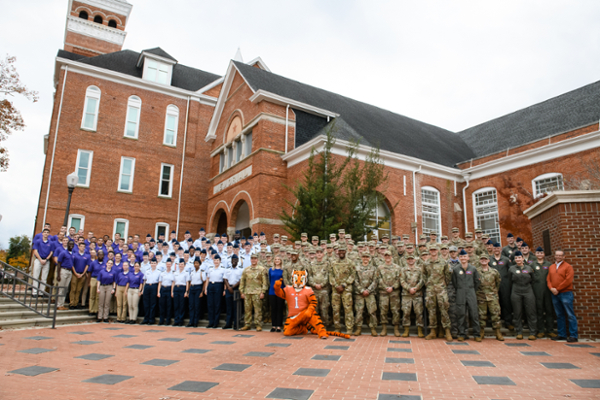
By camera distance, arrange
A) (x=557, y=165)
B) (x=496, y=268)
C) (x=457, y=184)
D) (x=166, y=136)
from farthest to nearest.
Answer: (x=166, y=136) < (x=457, y=184) < (x=557, y=165) < (x=496, y=268)

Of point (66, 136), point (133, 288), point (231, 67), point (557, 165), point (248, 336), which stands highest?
point (231, 67)

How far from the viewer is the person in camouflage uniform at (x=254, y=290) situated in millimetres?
10477

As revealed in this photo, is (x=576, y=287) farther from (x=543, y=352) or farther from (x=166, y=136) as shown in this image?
(x=166, y=136)

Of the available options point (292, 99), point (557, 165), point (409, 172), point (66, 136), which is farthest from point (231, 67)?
point (557, 165)

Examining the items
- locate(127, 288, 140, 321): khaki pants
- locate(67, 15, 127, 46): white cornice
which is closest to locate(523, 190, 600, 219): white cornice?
locate(127, 288, 140, 321): khaki pants

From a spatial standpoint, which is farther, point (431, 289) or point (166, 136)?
point (166, 136)

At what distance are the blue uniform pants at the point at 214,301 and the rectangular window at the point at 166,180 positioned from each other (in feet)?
52.4

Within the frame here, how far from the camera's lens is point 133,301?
12133 millimetres

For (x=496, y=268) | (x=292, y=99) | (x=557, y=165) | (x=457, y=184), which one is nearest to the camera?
(x=496, y=268)

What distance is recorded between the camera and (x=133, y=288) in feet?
39.9

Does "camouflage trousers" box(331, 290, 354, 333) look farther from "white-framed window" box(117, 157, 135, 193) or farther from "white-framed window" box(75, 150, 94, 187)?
"white-framed window" box(75, 150, 94, 187)

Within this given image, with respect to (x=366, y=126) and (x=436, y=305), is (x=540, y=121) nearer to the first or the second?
(x=366, y=126)

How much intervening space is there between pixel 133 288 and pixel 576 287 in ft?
37.7

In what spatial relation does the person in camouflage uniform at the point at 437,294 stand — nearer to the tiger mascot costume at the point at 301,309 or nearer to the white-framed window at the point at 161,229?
the tiger mascot costume at the point at 301,309
